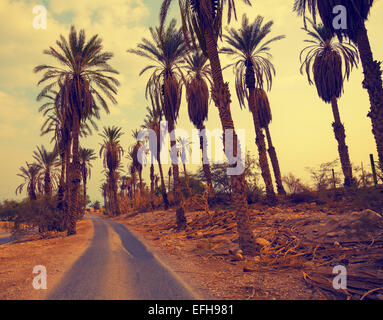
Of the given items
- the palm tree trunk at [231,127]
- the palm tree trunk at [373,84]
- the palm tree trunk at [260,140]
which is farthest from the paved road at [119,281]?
the palm tree trunk at [260,140]

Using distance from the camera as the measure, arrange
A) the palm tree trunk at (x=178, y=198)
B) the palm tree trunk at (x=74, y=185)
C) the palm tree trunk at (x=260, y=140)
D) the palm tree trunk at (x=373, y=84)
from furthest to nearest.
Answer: the palm tree trunk at (x=260, y=140), the palm tree trunk at (x=74, y=185), the palm tree trunk at (x=178, y=198), the palm tree trunk at (x=373, y=84)

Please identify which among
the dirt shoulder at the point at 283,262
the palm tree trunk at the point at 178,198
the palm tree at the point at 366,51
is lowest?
the dirt shoulder at the point at 283,262

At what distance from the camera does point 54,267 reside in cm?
876

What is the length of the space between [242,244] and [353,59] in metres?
19.3

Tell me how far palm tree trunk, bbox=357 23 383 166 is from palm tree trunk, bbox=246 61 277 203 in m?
9.83

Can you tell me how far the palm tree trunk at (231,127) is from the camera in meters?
9.86

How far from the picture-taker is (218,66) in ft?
35.9

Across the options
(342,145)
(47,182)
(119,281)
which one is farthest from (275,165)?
(47,182)

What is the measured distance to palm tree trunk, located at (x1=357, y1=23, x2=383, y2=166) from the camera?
37.9 feet

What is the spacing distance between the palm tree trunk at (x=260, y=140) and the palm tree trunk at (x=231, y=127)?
11.1 meters

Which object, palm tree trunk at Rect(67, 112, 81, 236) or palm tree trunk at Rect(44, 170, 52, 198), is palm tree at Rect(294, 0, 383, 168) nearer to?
palm tree trunk at Rect(67, 112, 81, 236)

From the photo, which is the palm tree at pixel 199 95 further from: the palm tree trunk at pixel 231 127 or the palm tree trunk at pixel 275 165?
the palm tree trunk at pixel 231 127

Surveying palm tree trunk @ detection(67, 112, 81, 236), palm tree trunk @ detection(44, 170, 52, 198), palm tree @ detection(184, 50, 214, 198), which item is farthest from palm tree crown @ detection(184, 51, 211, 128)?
palm tree trunk @ detection(44, 170, 52, 198)

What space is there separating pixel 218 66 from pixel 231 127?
247 centimetres
